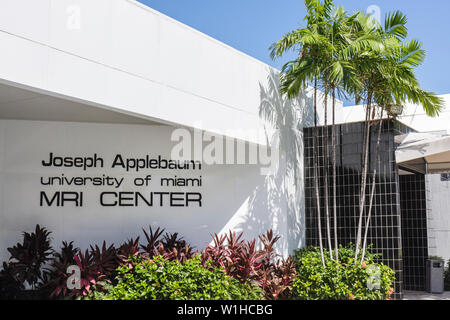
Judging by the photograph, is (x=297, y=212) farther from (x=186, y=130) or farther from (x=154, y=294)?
(x=154, y=294)

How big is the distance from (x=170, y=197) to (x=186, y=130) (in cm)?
135

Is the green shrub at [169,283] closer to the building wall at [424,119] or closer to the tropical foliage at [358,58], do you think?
the tropical foliage at [358,58]

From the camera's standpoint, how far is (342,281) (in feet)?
25.9

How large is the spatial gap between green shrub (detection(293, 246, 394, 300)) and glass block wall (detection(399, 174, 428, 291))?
311 centimetres

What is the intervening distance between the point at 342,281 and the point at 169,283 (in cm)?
302

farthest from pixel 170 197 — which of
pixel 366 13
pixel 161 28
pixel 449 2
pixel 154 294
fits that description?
pixel 449 2

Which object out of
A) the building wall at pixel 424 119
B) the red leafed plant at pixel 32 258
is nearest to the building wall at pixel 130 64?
the red leafed plant at pixel 32 258

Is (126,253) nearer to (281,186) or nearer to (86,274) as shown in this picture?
(86,274)

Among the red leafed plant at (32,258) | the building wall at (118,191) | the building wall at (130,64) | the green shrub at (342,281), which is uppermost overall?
the building wall at (130,64)

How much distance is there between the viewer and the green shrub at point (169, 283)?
677 centimetres

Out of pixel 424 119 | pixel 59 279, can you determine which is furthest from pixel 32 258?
pixel 424 119

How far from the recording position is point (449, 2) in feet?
32.6

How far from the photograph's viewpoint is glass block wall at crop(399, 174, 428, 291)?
1107 centimetres

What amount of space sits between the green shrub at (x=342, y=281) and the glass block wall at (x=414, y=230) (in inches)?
122
